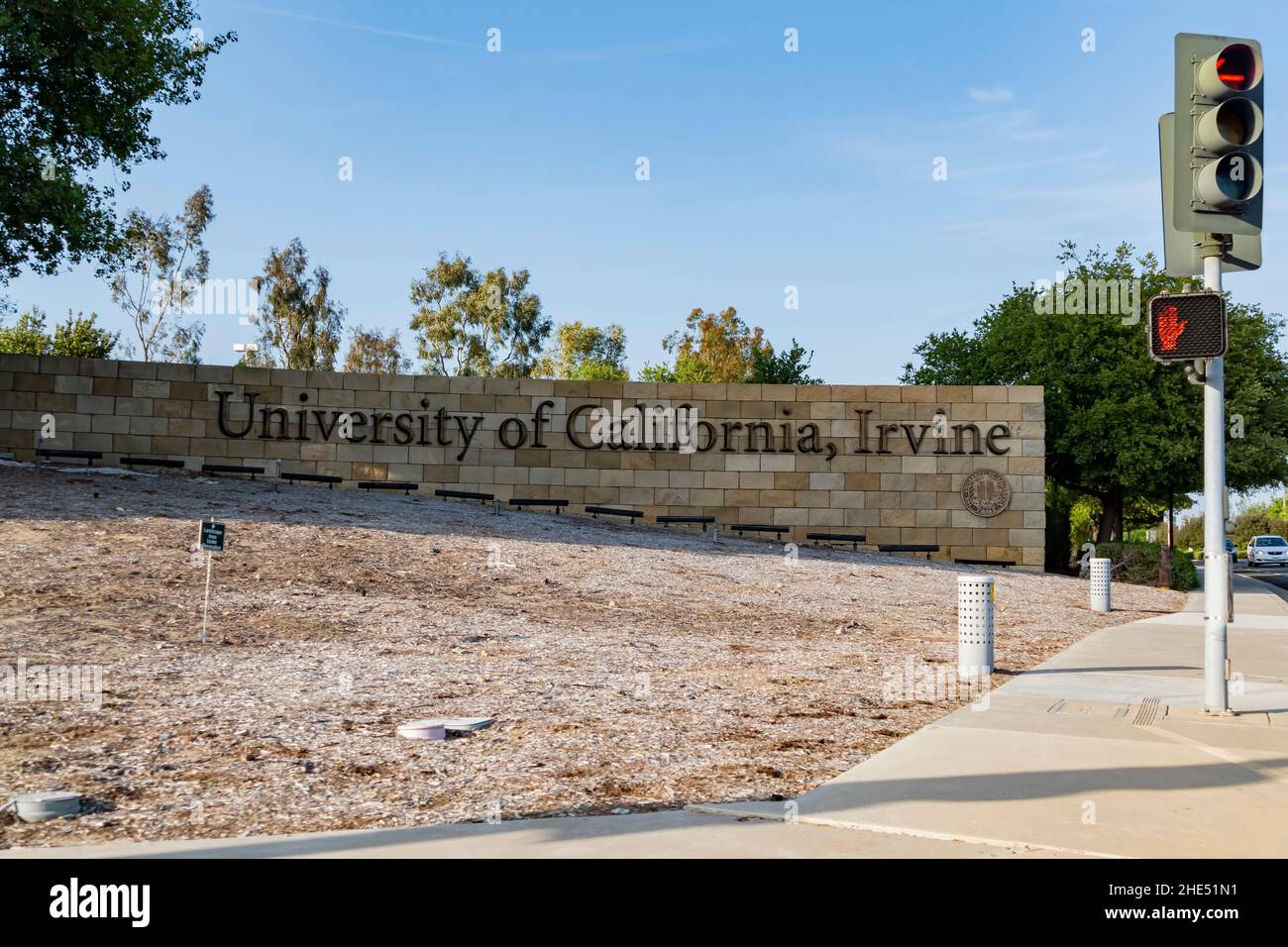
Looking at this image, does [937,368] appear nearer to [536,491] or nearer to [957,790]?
[536,491]

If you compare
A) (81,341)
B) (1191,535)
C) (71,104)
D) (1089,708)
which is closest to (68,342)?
(81,341)

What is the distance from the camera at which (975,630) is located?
10.2 meters

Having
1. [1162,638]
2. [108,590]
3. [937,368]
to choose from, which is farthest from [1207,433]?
[937,368]

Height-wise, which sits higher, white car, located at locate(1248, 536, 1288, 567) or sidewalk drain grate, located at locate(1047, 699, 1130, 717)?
sidewalk drain grate, located at locate(1047, 699, 1130, 717)

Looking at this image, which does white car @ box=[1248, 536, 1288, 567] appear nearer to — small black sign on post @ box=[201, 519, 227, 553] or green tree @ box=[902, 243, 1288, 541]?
green tree @ box=[902, 243, 1288, 541]

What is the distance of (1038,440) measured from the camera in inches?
1015

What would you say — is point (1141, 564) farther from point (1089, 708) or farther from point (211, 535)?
point (211, 535)

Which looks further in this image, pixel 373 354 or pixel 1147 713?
pixel 373 354

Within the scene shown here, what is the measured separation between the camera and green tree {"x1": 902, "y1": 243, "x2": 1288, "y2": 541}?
33031 millimetres

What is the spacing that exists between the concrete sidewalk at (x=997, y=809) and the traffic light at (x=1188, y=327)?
280cm

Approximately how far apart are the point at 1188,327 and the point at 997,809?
4.41 metres

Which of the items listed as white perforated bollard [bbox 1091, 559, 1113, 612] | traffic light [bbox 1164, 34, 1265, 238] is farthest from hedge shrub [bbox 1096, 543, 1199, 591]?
traffic light [bbox 1164, 34, 1265, 238]

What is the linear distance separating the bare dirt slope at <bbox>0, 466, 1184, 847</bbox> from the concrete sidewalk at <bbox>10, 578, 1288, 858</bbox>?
38cm
